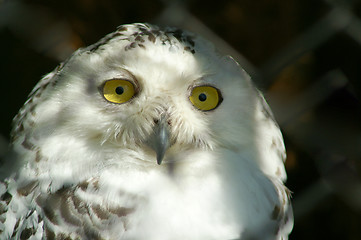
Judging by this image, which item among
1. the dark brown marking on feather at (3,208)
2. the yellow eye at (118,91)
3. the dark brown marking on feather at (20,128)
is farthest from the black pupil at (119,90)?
the dark brown marking on feather at (3,208)

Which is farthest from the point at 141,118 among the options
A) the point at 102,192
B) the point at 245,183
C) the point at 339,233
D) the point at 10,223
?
the point at 339,233

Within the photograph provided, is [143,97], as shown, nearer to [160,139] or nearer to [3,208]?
[160,139]

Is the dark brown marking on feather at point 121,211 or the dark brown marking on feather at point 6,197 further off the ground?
the dark brown marking on feather at point 121,211

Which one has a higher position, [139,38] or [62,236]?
[139,38]

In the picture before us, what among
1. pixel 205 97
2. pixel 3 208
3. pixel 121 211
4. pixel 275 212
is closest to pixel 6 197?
pixel 3 208

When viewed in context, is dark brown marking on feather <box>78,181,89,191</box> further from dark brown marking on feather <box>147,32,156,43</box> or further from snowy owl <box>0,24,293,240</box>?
dark brown marking on feather <box>147,32,156,43</box>

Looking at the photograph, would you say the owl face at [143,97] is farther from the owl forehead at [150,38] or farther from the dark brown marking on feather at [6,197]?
the dark brown marking on feather at [6,197]
